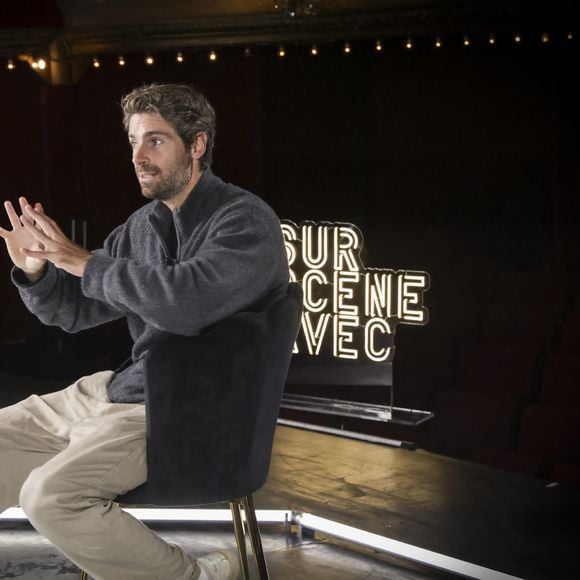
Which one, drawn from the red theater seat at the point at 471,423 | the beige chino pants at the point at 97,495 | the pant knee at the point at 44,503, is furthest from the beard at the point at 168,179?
the red theater seat at the point at 471,423

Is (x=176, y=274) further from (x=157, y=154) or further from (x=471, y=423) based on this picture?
(x=471, y=423)

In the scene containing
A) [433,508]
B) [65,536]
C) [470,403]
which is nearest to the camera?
[65,536]

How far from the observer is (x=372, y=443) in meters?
3.57

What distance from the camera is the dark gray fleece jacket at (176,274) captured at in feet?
6.25

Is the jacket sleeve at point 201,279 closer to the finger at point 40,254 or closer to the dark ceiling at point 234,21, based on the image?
the finger at point 40,254

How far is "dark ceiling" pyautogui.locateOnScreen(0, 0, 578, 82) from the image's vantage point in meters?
5.45

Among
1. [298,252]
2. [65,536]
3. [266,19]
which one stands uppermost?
[266,19]

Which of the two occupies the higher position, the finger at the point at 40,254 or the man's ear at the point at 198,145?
the man's ear at the point at 198,145

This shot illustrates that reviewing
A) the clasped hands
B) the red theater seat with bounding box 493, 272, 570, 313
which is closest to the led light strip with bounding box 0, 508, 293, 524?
the clasped hands

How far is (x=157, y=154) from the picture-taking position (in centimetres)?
209

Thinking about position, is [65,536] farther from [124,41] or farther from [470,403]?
[124,41]

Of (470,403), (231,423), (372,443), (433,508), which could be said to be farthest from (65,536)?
(470,403)

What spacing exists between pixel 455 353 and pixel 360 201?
87.1 inches

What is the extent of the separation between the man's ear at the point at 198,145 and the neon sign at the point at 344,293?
241 centimetres
